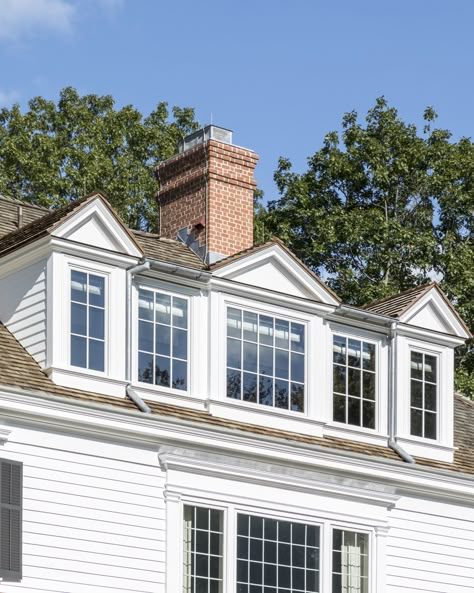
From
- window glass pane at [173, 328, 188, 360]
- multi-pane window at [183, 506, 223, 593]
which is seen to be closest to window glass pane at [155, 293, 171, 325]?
window glass pane at [173, 328, 188, 360]

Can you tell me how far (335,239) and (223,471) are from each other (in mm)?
22057

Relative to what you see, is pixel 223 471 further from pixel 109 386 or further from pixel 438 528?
pixel 438 528

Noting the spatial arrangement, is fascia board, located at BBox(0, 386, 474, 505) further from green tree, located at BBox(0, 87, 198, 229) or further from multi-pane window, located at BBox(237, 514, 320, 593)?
green tree, located at BBox(0, 87, 198, 229)

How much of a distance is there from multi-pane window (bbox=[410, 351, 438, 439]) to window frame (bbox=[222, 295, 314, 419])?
2.42 metres

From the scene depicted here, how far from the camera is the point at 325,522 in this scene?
87.4 ft

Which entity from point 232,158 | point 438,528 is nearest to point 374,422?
point 438,528

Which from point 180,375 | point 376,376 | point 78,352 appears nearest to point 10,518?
point 78,352

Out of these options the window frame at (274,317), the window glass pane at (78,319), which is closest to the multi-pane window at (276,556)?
the window frame at (274,317)

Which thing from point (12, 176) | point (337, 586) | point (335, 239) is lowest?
point (337, 586)

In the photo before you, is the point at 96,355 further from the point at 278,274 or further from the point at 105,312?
the point at 278,274

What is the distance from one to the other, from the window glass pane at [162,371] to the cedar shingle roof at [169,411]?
43 cm

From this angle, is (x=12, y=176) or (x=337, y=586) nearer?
(x=337, y=586)

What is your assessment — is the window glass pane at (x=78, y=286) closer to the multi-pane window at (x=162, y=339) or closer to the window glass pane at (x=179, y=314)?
the multi-pane window at (x=162, y=339)

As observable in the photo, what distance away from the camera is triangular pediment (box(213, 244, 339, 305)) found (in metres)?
27.0
